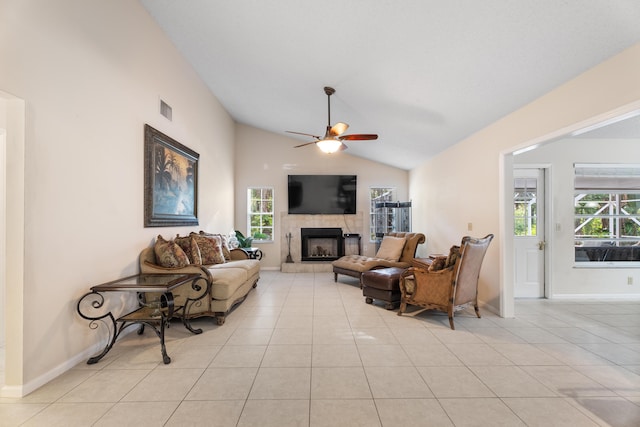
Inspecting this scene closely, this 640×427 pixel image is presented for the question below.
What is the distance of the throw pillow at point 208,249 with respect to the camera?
439cm

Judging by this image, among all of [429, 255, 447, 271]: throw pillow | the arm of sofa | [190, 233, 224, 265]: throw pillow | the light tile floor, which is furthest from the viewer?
[190, 233, 224, 265]: throw pillow

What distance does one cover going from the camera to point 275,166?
739 cm

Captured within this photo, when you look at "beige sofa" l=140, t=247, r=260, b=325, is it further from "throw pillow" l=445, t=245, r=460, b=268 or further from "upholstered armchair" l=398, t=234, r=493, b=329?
"throw pillow" l=445, t=245, r=460, b=268

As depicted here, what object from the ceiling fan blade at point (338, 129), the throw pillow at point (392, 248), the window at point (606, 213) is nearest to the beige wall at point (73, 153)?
the ceiling fan blade at point (338, 129)

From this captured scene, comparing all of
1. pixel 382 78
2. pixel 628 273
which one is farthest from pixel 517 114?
pixel 628 273

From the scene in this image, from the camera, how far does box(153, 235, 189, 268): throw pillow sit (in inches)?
133

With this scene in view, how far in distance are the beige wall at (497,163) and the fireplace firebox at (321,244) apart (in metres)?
2.24

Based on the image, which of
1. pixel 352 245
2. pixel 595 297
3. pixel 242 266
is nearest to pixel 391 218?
pixel 352 245

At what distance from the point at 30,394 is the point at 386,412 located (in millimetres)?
2548

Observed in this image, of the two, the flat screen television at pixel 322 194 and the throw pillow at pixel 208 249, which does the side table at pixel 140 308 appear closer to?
the throw pillow at pixel 208 249

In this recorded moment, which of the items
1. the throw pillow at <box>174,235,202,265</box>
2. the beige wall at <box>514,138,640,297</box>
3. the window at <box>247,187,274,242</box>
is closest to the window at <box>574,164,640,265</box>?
the beige wall at <box>514,138,640,297</box>

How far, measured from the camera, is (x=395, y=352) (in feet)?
8.77

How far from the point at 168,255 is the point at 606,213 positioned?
6754 millimetres

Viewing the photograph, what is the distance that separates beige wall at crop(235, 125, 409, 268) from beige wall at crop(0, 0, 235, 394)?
3.62 meters
